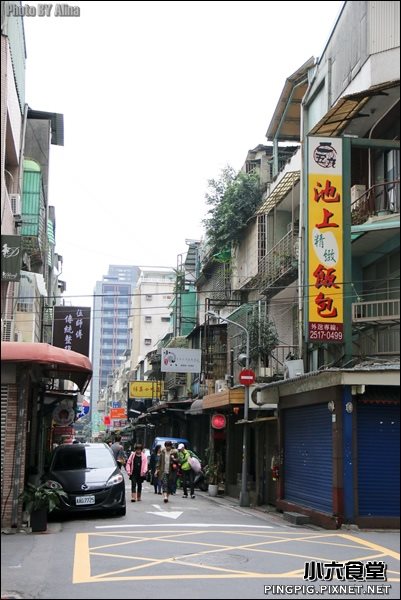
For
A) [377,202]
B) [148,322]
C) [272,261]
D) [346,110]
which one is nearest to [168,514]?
[272,261]

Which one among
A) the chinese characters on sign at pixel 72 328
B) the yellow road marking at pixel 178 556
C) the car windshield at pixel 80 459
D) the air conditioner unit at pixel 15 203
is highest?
the air conditioner unit at pixel 15 203

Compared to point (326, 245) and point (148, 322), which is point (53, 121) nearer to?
point (326, 245)

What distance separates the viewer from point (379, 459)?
273 cm

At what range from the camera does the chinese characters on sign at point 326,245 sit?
9.57ft

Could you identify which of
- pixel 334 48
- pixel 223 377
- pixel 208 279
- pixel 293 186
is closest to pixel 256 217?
pixel 293 186

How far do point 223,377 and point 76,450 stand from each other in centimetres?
1303

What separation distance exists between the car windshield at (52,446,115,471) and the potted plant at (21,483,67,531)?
119 inches

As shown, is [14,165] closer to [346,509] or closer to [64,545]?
[64,545]

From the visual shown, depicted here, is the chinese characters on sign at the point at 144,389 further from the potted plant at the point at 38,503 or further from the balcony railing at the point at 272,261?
the potted plant at the point at 38,503

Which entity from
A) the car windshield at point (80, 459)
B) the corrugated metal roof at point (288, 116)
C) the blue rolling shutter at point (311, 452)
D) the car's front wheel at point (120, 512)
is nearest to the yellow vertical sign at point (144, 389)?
the corrugated metal roof at point (288, 116)

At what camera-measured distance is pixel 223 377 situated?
27.7 metres

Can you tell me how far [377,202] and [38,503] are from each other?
9.68 m

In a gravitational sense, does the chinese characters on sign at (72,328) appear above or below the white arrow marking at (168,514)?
above

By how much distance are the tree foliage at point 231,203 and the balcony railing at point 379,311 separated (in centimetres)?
2233
